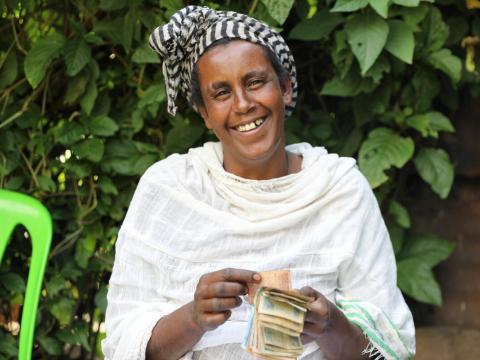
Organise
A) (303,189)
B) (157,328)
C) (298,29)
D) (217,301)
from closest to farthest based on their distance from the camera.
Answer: (217,301) < (157,328) < (303,189) < (298,29)

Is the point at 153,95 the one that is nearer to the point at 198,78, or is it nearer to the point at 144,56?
the point at 144,56

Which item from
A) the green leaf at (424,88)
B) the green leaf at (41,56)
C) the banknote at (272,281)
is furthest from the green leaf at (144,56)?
the banknote at (272,281)

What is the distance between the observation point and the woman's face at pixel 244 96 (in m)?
2.55

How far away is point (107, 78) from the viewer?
340 cm

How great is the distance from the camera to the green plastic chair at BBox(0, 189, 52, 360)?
249 cm

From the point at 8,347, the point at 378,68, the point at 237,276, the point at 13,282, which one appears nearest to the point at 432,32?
the point at 378,68

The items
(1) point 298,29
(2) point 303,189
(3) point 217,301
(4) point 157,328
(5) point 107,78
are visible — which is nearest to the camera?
(3) point 217,301

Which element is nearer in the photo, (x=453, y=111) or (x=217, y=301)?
(x=217, y=301)

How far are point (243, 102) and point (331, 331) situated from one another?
24.2 inches

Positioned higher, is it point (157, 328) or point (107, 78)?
point (107, 78)

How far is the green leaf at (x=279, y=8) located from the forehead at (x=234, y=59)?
1.39 ft

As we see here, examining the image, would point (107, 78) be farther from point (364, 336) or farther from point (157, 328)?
point (364, 336)

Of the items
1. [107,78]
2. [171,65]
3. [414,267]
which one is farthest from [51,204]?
[414,267]

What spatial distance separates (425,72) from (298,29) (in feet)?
1.45
